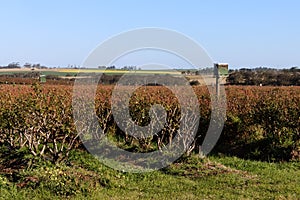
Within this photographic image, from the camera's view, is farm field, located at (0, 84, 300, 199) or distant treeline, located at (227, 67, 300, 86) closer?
farm field, located at (0, 84, 300, 199)

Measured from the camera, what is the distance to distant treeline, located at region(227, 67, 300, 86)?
73.2 feet

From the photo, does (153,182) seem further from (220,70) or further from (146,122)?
(220,70)

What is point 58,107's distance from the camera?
7.18m

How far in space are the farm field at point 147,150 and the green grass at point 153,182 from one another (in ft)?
0.05

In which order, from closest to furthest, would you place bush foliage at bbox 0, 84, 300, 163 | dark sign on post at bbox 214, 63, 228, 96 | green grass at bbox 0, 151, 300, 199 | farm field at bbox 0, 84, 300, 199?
green grass at bbox 0, 151, 300, 199
farm field at bbox 0, 84, 300, 199
bush foliage at bbox 0, 84, 300, 163
dark sign on post at bbox 214, 63, 228, 96

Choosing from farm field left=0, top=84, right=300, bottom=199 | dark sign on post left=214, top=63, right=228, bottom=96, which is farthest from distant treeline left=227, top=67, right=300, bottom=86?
farm field left=0, top=84, right=300, bottom=199

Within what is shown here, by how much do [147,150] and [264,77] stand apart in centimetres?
1574

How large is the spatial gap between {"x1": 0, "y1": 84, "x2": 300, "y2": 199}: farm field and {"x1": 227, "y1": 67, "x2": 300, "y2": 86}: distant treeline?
38.3ft

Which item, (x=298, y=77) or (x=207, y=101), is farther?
(x=298, y=77)

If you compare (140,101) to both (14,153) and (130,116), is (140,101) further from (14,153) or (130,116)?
(14,153)

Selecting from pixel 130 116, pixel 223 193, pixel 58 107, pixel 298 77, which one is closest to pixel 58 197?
pixel 58 107

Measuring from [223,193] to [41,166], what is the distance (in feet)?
10.9

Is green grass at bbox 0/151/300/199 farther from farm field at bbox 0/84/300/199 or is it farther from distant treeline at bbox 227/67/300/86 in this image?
distant treeline at bbox 227/67/300/86

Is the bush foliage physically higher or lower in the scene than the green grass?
higher
